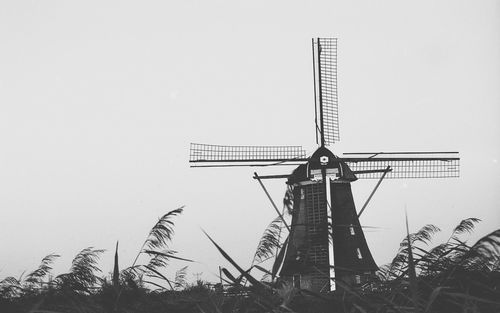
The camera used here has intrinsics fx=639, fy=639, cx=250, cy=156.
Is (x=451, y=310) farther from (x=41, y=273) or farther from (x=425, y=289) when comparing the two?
(x=41, y=273)

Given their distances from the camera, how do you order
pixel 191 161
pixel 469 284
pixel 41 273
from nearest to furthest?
pixel 469 284 < pixel 41 273 < pixel 191 161

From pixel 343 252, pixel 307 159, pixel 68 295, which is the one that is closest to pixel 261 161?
A: pixel 307 159

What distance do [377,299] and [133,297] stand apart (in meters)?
1.33

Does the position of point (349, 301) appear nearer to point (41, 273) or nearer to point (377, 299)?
point (377, 299)

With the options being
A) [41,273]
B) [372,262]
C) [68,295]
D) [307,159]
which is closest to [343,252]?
[372,262]

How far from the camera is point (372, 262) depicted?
2056cm

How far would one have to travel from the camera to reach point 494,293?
2.99m

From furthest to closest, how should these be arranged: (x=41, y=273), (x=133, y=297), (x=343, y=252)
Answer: (x=343, y=252)
(x=41, y=273)
(x=133, y=297)

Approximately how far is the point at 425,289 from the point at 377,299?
0.37 meters

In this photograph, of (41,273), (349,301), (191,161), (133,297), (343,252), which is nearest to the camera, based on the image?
(349,301)

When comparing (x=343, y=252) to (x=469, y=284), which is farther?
(x=343, y=252)

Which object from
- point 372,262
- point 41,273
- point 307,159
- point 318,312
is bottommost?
point 318,312

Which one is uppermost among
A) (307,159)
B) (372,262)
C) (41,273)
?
(307,159)

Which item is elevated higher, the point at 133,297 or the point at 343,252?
the point at 343,252
